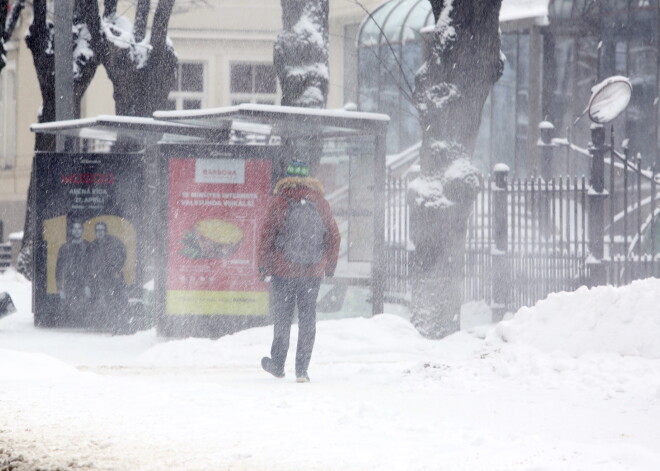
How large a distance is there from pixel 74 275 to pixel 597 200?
272 inches

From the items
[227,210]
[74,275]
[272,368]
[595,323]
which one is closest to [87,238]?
[74,275]

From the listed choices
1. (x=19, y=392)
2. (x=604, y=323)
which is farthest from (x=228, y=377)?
(x=604, y=323)

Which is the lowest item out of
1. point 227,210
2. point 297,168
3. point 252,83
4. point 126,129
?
point 227,210

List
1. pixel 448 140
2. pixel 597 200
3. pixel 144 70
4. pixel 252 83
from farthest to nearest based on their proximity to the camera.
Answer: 1. pixel 252 83
2. pixel 144 70
3. pixel 597 200
4. pixel 448 140

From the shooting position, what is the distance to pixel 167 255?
13.8m

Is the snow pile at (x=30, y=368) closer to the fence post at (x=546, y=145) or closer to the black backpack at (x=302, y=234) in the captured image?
the black backpack at (x=302, y=234)

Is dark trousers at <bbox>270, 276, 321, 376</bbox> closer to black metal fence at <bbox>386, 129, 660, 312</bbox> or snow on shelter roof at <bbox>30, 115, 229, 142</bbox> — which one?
snow on shelter roof at <bbox>30, 115, 229, 142</bbox>

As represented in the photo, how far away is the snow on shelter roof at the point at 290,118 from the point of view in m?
12.8

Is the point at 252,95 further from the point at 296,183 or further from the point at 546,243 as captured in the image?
the point at 296,183

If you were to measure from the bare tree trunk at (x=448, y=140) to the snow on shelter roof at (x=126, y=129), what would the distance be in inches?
95.6

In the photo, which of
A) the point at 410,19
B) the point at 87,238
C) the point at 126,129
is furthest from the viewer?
the point at 410,19

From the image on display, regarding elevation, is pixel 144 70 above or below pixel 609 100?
above

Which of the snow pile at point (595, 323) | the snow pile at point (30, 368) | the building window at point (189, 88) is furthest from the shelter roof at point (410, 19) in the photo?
the snow pile at point (30, 368)

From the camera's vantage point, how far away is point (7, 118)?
37875 millimetres
